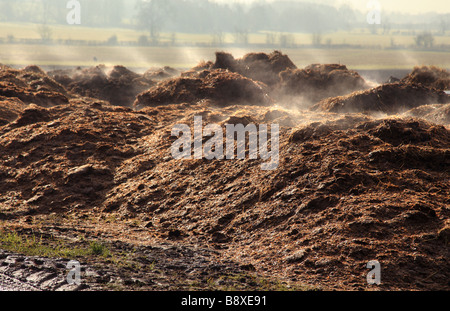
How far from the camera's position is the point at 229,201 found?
8.27 metres

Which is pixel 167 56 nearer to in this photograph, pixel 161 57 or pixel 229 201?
pixel 161 57

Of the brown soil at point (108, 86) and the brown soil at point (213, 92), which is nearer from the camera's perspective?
the brown soil at point (213, 92)

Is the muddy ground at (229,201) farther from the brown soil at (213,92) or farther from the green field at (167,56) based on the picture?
the green field at (167,56)

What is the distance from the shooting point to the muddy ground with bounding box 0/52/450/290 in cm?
614

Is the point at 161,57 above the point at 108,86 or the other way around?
above

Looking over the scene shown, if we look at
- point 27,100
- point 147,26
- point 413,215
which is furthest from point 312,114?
point 147,26

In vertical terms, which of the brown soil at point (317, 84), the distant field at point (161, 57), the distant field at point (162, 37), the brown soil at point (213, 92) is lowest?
the brown soil at point (213, 92)

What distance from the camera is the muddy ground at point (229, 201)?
6.14 meters

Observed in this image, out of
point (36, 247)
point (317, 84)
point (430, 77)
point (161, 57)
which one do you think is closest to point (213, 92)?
point (317, 84)

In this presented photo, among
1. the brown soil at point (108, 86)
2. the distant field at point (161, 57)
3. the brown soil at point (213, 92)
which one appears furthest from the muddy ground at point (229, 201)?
the distant field at point (161, 57)

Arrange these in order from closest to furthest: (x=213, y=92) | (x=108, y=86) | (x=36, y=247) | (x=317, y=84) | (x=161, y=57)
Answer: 1. (x=36, y=247)
2. (x=213, y=92)
3. (x=317, y=84)
4. (x=108, y=86)
5. (x=161, y=57)

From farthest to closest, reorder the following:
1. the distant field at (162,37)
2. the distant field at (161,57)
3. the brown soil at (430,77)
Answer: the distant field at (162,37) → the distant field at (161,57) → the brown soil at (430,77)

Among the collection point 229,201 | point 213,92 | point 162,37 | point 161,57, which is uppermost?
point 162,37
